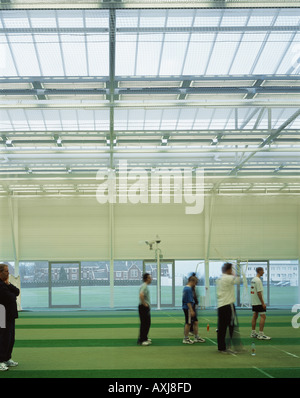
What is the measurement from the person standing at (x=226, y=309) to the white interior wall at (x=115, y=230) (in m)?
19.9

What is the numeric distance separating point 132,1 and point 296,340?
30.4 feet

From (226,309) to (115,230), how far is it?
20676 millimetres

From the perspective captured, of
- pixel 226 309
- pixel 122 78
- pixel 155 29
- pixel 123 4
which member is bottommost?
pixel 226 309

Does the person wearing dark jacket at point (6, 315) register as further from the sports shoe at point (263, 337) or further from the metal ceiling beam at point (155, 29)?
the sports shoe at point (263, 337)

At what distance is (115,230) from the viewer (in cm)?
3212

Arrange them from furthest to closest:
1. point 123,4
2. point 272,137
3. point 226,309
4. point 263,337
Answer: point 272,137, point 263,337, point 226,309, point 123,4

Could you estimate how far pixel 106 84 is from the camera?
15.8m

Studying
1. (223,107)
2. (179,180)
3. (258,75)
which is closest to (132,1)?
(258,75)

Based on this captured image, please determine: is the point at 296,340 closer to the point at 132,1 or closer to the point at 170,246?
the point at 132,1

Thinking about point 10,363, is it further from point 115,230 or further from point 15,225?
point 15,225

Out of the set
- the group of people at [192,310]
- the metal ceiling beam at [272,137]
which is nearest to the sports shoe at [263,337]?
the group of people at [192,310]

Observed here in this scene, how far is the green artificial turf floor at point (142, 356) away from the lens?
31.9 feet

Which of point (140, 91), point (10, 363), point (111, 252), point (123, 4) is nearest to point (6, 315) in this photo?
point (10, 363)

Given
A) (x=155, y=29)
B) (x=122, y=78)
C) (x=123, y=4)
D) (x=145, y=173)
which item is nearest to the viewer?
(x=123, y=4)
